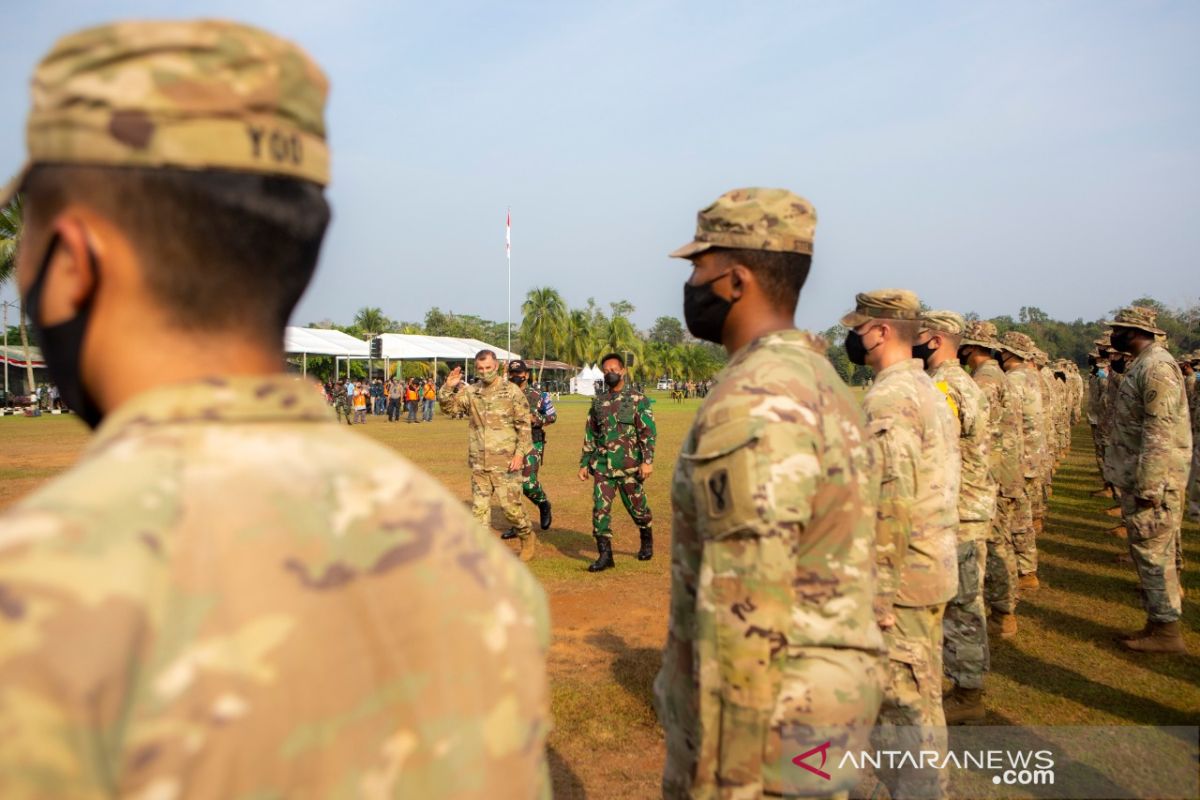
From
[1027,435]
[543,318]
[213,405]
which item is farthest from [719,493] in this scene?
[543,318]

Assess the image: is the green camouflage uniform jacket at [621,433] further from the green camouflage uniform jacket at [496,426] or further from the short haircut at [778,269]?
the short haircut at [778,269]

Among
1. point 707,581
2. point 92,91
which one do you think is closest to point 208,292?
point 92,91

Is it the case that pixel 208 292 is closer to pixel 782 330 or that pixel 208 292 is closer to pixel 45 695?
pixel 45 695

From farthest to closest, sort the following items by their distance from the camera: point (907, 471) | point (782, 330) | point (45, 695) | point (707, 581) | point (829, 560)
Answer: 1. point (907, 471)
2. point (782, 330)
3. point (829, 560)
4. point (707, 581)
5. point (45, 695)

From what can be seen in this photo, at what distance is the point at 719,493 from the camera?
7.48 ft

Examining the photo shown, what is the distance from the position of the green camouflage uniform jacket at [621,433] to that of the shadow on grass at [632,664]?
2.58 meters

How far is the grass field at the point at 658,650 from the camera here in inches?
196

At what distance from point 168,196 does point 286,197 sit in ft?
0.46

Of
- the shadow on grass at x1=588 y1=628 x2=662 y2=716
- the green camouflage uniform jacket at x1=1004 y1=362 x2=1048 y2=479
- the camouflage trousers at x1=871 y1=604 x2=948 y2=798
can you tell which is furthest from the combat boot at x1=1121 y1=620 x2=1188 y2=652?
the shadow on grass at x1=588 y1=628 x2=662 y2=716

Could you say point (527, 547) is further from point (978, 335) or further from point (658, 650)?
point (978, 335)

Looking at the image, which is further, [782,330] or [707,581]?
[782,330]

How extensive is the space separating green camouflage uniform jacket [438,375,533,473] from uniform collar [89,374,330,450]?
8.56 m

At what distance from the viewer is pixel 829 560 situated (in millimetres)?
2424

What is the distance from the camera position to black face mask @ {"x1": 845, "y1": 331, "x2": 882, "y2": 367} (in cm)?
465
